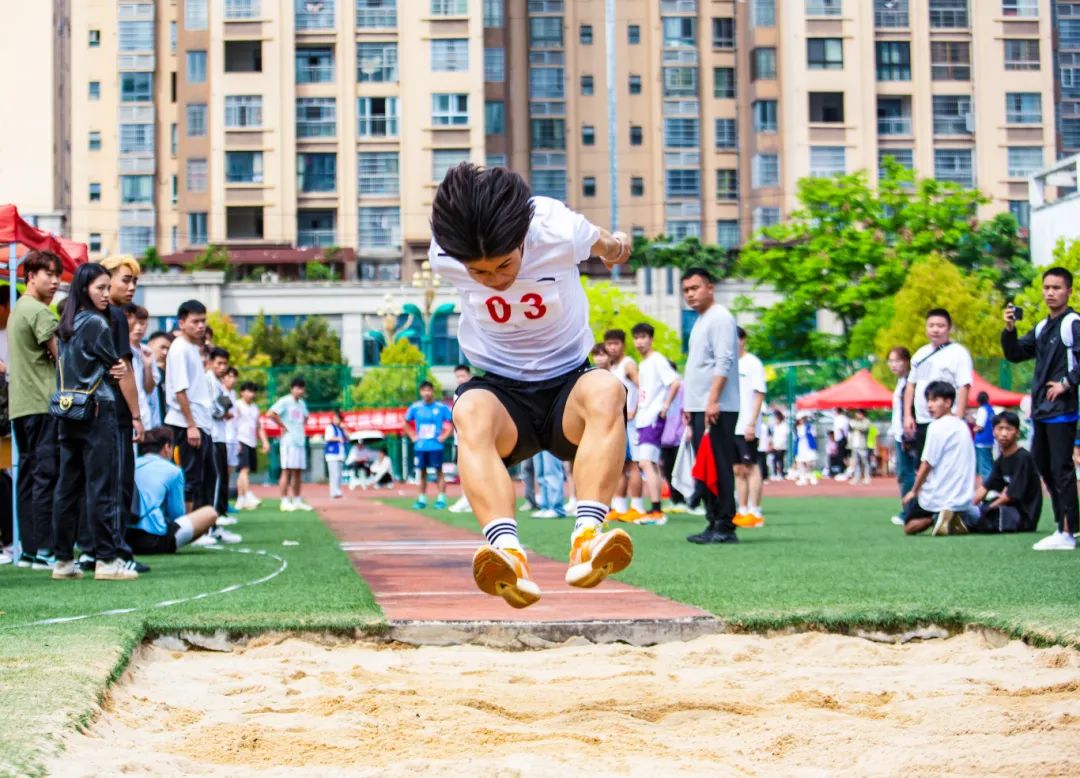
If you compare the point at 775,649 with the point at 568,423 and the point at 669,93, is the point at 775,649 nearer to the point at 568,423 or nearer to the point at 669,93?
the point at 568,423

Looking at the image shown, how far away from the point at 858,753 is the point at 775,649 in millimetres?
2026

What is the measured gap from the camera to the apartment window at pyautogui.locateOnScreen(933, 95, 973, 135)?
61.3 metres

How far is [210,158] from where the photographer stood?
204ft

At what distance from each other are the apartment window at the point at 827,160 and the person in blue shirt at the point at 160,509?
5278 cm

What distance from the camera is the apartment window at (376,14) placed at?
201ft

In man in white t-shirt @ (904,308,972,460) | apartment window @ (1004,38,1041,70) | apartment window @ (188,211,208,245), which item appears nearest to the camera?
man in white t-shirt @ (904,308,972,460)

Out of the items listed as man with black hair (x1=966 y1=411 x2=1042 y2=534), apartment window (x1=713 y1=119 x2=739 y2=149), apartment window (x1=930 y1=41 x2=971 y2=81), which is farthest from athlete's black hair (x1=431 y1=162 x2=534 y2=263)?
apartment window (x1=713 y1=119 x2=739 y2=149)

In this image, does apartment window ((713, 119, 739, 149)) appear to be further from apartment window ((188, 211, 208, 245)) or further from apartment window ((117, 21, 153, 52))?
apartment window ((117, 21, 153, 52))

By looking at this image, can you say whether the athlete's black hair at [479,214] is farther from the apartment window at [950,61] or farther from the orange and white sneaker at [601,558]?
the apartment window at [950,61]

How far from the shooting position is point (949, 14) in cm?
6097

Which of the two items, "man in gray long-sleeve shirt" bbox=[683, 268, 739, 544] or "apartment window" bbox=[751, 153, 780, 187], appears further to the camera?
"apartment window" bbox=[751, 153, 780, 187]

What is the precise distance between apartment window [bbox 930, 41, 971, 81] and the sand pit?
59.0 m

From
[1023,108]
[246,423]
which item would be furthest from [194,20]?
[246,423]

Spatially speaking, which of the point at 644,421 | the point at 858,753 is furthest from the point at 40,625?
the point at 644,421
